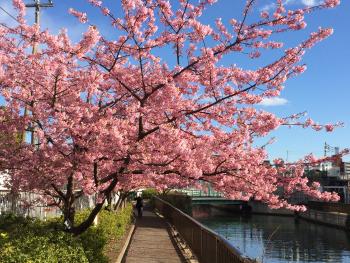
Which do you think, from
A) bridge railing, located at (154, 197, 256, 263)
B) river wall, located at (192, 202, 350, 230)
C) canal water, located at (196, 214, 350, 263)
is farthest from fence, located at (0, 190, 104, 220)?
river wall, located at (192, 202, 350, 230)

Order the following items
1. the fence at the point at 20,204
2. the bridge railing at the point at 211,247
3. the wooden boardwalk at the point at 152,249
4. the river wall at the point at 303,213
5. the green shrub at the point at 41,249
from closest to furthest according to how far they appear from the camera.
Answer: the green shrub at the point at 41,249 < the bridge railing at the point at 211,247 < the fence at the point at 20,204 < the wooden boardwalk at the point at 152,249 < the river wall at the point at 303,213

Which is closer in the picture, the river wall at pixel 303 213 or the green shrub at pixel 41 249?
the green shrub at pixel 41 249

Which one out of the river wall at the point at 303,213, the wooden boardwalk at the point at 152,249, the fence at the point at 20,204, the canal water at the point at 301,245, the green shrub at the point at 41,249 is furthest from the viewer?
the river wall at the point at 303,213

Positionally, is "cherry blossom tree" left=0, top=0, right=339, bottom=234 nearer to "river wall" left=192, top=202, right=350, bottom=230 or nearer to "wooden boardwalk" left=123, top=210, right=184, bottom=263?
"wooden boardwalk" left=123, top=210, right=184, bottom=263

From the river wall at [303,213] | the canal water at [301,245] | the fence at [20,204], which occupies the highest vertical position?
the fence at [20,204]

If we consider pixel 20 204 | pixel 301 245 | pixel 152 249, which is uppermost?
pixel 20 204

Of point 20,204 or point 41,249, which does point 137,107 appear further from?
point 20,204

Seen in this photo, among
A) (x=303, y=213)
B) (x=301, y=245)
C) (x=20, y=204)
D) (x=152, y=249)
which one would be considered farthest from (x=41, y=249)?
(x=303, y=213)

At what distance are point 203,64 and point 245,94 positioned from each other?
1.10 m

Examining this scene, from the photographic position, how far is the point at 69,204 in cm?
1080

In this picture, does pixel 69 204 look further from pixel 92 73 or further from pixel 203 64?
pixel 203 64

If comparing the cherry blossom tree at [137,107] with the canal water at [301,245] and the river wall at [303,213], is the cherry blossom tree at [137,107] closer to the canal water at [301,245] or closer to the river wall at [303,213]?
the canal water at [301,245]

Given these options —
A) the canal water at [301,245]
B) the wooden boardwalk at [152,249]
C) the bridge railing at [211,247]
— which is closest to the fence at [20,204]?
the wooden boardwalk at [152,249]

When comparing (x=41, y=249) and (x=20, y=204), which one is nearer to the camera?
(x=41, y=249)
